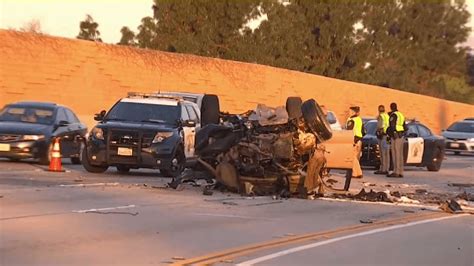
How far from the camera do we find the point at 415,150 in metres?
26.3

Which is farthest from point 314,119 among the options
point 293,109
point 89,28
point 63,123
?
point 89,28

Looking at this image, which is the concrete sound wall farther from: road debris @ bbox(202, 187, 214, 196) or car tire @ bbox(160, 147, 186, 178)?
road debris @ bbox(202, 187, 214, 196)

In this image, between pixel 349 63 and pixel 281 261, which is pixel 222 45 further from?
pixel 281 261

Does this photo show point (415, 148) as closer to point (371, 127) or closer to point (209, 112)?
point (371, 127)

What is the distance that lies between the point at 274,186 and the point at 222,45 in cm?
3973

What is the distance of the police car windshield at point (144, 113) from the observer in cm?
1992

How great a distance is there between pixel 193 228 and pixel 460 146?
107 feet

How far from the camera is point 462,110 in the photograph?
64812mm

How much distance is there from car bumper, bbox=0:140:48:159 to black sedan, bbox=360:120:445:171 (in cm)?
984

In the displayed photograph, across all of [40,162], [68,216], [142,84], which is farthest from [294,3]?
[68,216]

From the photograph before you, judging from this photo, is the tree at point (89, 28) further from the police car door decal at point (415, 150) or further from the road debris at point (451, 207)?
the road debris at point (451, 207)

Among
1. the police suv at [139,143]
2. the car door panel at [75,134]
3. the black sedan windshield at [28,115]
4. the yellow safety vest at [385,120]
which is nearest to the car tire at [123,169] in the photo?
the police suv at [139,143]

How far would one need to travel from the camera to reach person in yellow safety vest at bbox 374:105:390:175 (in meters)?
24.8

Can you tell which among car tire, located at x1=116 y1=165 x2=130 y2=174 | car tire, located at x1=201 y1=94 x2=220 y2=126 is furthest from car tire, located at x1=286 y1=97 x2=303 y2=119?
car tire, located at x1=116 y1=165 x2=130 y2=174
